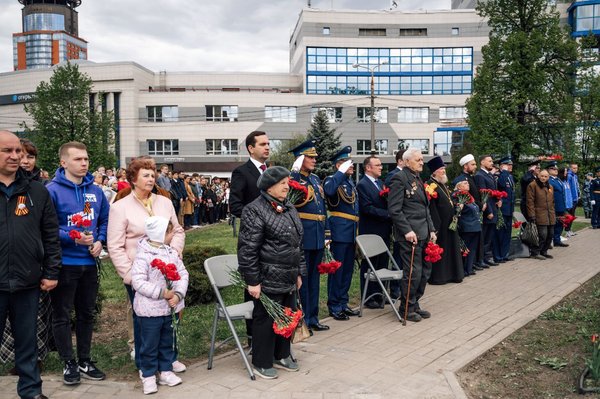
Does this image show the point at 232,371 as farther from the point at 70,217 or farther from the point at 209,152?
the point at 209,152

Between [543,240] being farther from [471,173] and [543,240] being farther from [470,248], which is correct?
[471,173]

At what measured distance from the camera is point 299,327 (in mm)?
5523

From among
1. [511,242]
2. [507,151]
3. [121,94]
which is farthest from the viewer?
[121,94]

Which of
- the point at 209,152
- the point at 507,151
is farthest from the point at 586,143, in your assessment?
the point at 209,152

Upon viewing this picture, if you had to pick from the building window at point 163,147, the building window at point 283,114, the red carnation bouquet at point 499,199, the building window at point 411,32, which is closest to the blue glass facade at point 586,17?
the building window at point 411,32

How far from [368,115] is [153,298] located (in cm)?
5044

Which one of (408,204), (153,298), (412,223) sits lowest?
(153,298)

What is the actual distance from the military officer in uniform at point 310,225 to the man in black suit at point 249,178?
598 millimetres

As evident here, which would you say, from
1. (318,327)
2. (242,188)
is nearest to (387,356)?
(318,327)

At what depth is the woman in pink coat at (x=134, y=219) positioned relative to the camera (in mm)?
4719

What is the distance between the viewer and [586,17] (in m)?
49.5

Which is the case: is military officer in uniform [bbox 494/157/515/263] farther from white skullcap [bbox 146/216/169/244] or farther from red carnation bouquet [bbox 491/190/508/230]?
white skullcap [bbox 146/216/169/244]

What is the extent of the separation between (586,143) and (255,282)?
20636mm

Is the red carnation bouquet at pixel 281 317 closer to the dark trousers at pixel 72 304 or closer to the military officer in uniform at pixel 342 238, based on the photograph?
the dark trousers at pixel 72 304
